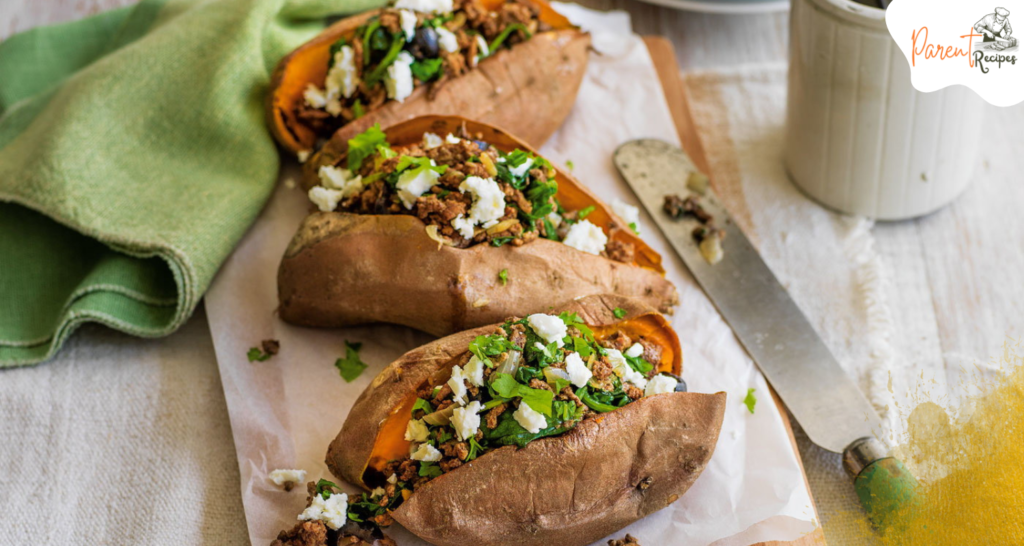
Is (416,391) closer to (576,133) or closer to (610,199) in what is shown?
(610,199)

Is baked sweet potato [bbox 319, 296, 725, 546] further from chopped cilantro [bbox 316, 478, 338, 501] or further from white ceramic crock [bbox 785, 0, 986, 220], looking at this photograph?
white ceramic crock [bbox 785, 0, 986, 220]

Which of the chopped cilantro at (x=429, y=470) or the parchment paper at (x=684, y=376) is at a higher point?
the chopped cilantro at (x=429, y=470)

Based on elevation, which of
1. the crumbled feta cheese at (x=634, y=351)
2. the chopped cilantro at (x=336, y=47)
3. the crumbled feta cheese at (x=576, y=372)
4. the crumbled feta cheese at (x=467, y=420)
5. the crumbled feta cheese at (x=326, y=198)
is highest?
the chopped cilantro at (x=336, y=47)

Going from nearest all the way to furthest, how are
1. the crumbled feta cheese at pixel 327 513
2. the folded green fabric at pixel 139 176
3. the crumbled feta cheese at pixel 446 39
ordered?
the crumbled feta cheese at pixel 327 513, the folded green fabric at pixel 139 176, the crumbled feta cheese at pixel 446 39

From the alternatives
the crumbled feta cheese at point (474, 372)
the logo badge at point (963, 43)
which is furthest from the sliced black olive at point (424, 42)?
the logo badge at point (963, 43)

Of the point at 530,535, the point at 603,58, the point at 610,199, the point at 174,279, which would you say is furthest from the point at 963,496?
the point at 174,279

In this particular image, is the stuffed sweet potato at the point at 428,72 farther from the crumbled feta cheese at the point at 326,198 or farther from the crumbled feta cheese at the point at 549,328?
the crumbled feta cheese at the point at 549,328
